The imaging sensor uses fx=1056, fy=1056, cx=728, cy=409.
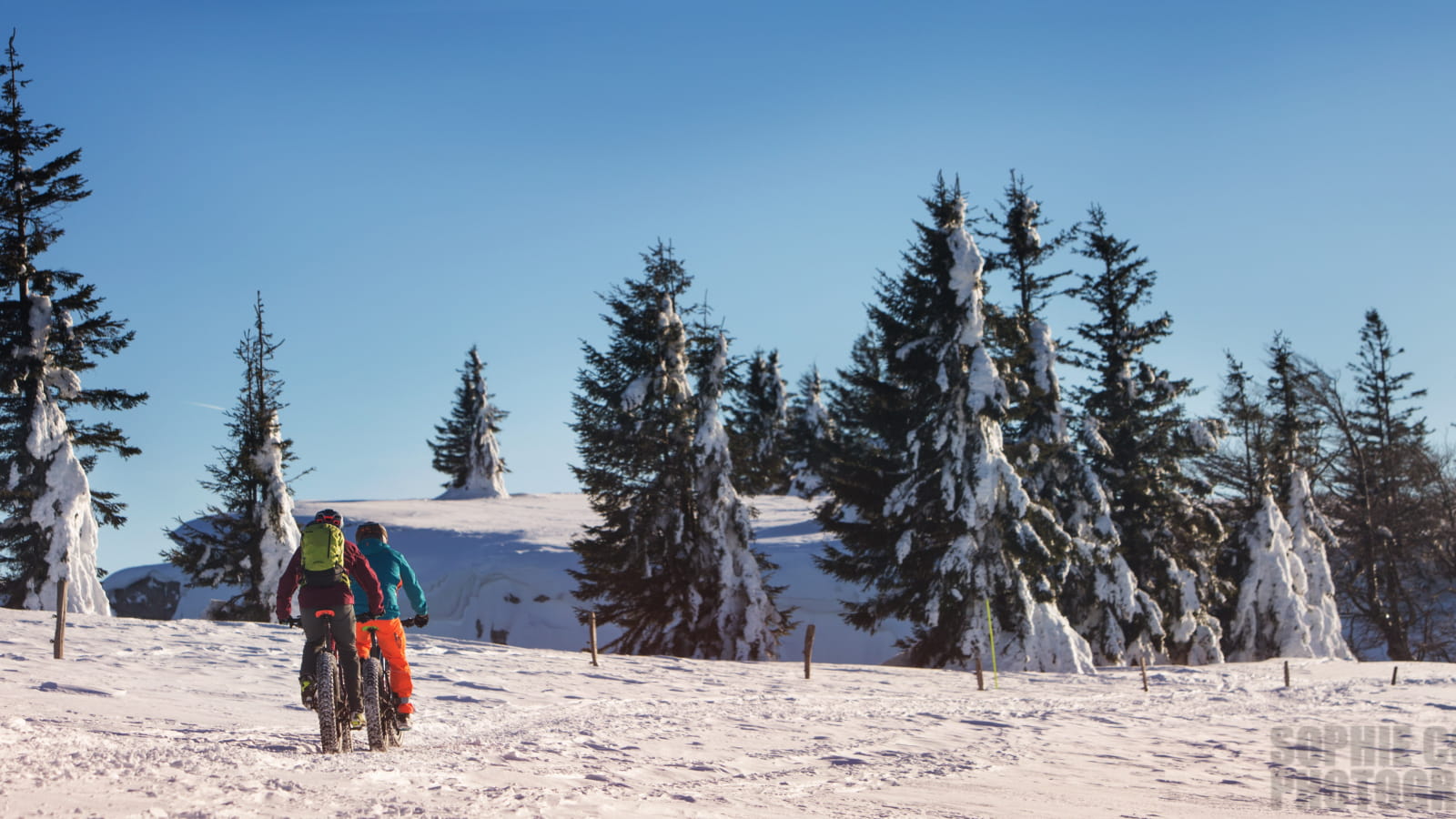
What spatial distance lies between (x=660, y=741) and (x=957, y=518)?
1602 cm

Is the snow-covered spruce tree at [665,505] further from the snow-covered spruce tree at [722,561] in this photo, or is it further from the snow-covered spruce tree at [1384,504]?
the snow-covered spruce tree at [1384,504]

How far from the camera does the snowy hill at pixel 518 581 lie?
1574 inches

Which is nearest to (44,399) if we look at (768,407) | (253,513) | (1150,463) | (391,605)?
(253,513)

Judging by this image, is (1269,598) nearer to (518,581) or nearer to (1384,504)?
(1384,504)

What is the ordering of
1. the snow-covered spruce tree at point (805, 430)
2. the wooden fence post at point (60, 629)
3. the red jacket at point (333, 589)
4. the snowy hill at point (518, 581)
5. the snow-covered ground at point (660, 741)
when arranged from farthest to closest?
the snow-covered spruce tree at point (805, 430) → the snowy hill at point (518, 581) → the wooden fence post at point (60, 629) → the red jacket at point (333, 589) → the snow-covered ground at point (660, 741)

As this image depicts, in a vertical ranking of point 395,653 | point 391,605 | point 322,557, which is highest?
point 322,557

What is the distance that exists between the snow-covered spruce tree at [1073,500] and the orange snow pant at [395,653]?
21367mm

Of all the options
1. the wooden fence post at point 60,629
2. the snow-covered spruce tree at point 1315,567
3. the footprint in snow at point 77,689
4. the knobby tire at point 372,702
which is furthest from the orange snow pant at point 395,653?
the snow-covered spruce tree at point 1315,567

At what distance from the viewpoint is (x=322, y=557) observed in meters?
8.30

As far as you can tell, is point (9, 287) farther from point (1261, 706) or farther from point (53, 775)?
point (1261, 706)


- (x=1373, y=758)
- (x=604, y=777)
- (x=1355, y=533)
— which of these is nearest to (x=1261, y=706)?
(x=1373, y=758)

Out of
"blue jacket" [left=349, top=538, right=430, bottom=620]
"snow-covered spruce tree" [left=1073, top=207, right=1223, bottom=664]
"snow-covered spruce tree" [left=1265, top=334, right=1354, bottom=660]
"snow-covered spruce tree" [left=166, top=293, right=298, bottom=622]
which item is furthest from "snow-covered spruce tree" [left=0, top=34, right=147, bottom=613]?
"snow-covered spruce tree" [left=1265, top=334, right=1354, bottom=660]

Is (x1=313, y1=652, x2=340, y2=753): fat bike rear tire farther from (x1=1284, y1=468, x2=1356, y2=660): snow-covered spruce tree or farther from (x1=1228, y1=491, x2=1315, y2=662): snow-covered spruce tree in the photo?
(x1=1284, y1=468, x2=1356, y2=660): snow-covered spruce tree

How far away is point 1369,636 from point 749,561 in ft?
123
